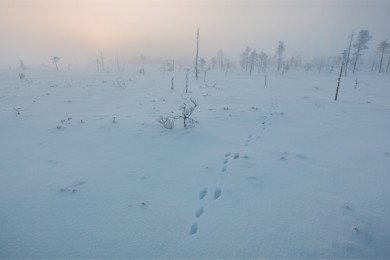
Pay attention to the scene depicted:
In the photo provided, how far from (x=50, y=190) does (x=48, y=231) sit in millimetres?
1429

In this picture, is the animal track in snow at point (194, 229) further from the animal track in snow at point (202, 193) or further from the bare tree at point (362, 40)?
the bare tree at point (362, 40)

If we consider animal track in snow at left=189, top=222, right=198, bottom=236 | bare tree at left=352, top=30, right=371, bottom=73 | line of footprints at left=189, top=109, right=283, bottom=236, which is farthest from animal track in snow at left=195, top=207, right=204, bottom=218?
bare tree at left=352, top=30, right=371, bottom=73

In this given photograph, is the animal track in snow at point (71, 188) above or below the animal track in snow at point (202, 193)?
below

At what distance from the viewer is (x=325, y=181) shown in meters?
5.64

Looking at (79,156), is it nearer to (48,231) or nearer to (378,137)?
(48,231)

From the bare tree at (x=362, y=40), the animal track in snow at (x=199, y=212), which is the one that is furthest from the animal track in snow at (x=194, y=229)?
the bare tree at (x=362, y=40)

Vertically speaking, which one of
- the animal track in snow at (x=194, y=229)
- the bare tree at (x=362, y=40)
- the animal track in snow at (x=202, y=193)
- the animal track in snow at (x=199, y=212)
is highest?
the bare tree at (x=362, y=40)

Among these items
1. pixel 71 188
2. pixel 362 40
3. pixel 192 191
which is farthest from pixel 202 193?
pixel 362 40

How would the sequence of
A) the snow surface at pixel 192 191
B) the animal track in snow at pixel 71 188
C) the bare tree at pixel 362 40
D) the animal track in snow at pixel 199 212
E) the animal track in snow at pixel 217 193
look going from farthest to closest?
the bare tree at pixel 362 40 → the animal track in snow at pixel 71 188 → the animal track in snow at pixel 217 193 → the animal track in snow at pixel 199 212 → the snow surface at pixel 192 191

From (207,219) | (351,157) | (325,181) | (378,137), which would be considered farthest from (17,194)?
(378,137)

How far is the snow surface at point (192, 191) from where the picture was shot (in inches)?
145

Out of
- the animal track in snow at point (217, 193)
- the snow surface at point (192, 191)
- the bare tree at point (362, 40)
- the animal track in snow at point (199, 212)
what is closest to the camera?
the snow surface at point (192, 191)

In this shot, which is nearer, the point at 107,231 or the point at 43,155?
the point at 107,231

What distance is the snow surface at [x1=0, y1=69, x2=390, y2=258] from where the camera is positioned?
3.70 m
